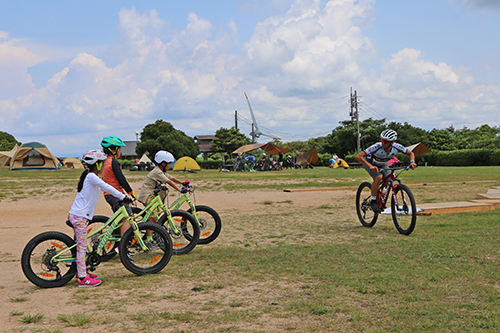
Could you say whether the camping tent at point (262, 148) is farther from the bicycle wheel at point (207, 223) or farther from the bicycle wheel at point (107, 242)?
the bicycle wheel at point (107, 242)

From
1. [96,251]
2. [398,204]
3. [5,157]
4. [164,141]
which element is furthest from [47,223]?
[5,157]

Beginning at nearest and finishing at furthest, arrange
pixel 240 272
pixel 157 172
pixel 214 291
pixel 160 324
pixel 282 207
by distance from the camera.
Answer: pixel 160 324
pixel 214 291
pixel 240 272
pixel 157 172
pixel 282 207

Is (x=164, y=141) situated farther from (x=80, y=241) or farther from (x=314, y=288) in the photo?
(x=314, y=288)

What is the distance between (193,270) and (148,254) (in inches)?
23.4

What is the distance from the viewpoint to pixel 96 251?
511cm

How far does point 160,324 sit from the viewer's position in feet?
11.5

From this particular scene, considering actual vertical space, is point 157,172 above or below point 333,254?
above

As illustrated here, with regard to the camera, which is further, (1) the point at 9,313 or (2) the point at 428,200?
(2) the point at 428,200

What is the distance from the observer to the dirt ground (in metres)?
4.12

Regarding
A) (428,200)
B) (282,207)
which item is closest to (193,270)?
(282,207)

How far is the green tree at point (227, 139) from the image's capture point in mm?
76188

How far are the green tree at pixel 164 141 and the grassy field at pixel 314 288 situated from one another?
5803 centimetres

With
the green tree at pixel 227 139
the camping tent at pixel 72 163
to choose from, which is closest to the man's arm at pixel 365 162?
the camping tent at pixel 72 163

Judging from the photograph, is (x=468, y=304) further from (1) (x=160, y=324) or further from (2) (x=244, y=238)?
(2) (x=244, y=238)
